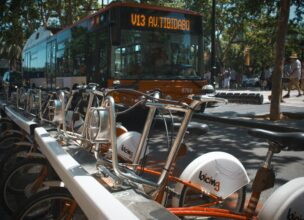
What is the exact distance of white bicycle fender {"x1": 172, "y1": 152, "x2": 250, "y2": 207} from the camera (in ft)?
10.4

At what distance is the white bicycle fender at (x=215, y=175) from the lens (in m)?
3.16

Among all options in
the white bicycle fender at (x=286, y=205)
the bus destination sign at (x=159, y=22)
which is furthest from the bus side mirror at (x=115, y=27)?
the white bicycle fender at (x=286, y=205)

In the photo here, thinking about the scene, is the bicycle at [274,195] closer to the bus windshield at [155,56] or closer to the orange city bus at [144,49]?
the orange city bus at [144,49]

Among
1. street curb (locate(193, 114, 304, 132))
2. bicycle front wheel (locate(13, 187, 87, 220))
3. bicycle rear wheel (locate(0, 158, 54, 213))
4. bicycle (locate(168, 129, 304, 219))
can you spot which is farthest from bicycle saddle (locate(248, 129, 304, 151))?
street curb (locate(193, 114, 304, 132))

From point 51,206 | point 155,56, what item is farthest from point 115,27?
point 51,206

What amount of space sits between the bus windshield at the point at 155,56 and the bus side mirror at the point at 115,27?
8.4 inches

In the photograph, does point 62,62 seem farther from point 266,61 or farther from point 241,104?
point 266,61

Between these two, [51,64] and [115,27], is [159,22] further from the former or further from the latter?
[51,64]

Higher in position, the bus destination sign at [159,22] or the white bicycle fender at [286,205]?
the bus destination sign at [159,22]

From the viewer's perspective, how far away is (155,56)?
10281 mm

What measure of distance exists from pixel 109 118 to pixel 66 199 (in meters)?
0.61

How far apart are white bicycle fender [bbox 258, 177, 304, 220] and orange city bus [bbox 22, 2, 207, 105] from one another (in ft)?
22.8

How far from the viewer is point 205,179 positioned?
3.17 metres

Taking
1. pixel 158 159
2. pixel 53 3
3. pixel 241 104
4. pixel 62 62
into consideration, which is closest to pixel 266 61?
pixel 53 3
